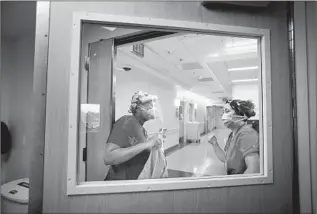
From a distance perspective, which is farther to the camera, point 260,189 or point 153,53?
point 153,53

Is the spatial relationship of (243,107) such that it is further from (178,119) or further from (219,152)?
(178,119)

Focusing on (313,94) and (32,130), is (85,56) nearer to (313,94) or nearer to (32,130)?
(32,130)

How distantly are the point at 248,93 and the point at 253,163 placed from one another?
0.46m

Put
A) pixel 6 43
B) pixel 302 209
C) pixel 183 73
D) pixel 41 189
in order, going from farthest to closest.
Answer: pixel 6 43
pixel 183 73
pixel 302 209
pixel 41 189

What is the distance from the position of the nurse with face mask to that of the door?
31.1 inches

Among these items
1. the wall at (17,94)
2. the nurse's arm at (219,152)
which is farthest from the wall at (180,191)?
the wall at (17,94)

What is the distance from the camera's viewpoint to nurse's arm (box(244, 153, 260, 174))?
0.98 metres

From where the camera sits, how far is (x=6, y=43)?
2021 mm

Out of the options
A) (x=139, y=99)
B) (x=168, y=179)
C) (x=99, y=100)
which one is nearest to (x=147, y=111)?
(x=139, y=99)

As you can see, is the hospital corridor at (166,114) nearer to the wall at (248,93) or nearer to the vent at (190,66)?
the wall at (248,93)

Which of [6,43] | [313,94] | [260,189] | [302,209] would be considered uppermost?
[6,43]

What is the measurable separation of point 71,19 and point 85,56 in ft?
0.65

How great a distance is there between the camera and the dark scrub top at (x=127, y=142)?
95 cm

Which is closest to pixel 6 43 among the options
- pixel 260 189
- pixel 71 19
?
pixel 71 19
